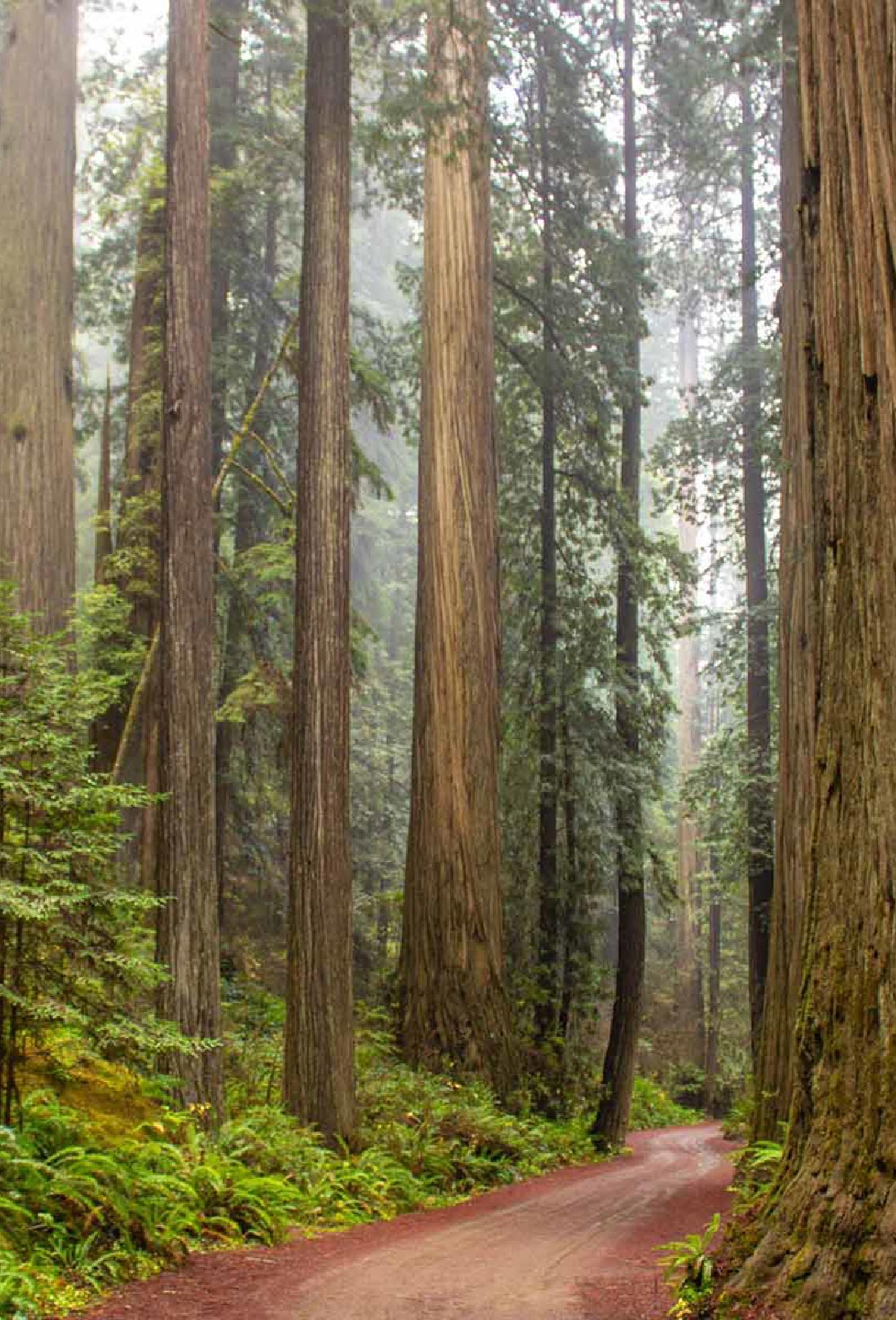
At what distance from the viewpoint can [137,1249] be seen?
538 centimetres

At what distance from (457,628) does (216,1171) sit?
284 inches

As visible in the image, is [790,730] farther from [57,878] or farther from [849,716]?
[57,878]

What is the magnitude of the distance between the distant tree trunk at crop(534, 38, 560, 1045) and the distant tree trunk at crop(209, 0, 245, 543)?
14.8 ft

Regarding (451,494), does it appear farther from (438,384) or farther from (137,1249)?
(137,1249)

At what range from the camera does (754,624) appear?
19.0m

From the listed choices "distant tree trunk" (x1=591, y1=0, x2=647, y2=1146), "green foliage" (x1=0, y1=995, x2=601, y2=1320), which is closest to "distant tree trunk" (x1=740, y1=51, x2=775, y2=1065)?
"distant tree trunk" (x1=591, y1=0, x2=647, y2=1146)

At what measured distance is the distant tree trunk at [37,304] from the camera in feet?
29.9

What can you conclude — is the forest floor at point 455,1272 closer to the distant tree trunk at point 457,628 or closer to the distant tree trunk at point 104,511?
the distant tree trunk at point 457,628

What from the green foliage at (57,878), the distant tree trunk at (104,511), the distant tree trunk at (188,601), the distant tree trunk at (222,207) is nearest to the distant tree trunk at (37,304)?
the distant tree trunk at (188,601)

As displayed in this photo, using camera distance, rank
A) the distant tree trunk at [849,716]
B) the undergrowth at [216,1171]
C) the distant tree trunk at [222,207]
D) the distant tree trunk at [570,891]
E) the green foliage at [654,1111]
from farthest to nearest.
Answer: the green foliage at [654,1111], the distant tree trunk at [570,891], the distant tree trunk at [222,207], the undergrowth at [216,1171], the distant tree trunk at [849,716]

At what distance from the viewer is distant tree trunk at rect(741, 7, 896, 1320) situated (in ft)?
11.9

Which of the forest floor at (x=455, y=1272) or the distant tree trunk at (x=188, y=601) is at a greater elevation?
the distant tree trunk at (x=188, y=601)

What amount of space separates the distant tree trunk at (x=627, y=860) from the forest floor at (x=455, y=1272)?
681 centimetres

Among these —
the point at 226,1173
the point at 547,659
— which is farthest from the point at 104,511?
the point at 226,1173
